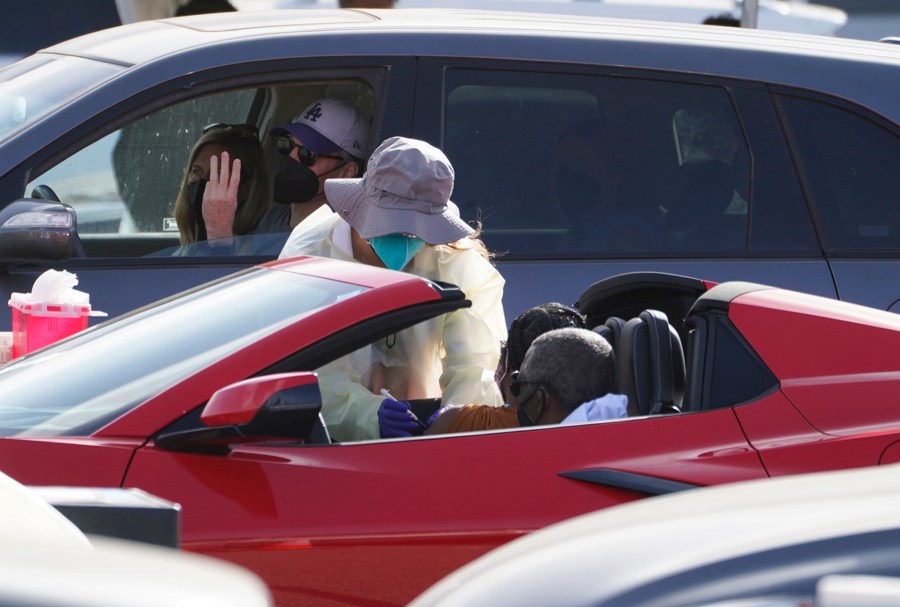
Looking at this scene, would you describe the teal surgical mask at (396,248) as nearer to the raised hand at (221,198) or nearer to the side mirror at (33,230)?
the raised hand at (221,198)

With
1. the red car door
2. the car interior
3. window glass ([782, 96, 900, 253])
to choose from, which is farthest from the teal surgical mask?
window glass ([782, 96, 900, 253])

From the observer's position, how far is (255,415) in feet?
9.07

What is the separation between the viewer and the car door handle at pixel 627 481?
2900 millimetres

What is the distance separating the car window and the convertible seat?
5.03 feet

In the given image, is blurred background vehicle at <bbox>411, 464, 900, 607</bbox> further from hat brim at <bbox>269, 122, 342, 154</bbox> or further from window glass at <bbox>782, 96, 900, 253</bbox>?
hat brim at <bbox>269, 122, 342, 154</bbox>

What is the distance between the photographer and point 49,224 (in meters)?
4.08

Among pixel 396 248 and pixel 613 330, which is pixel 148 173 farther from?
pixel 613 330

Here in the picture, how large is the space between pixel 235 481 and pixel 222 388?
0.19 m

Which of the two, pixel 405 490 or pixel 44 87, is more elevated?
pixel 44 87

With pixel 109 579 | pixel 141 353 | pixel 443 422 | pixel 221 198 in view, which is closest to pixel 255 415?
pixel 141 353

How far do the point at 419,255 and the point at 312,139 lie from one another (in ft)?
2.88

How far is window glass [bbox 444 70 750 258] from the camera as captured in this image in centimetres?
445

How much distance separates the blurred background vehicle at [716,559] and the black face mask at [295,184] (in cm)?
317

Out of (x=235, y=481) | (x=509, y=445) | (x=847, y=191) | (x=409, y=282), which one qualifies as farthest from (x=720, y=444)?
(x=847, y=191)
